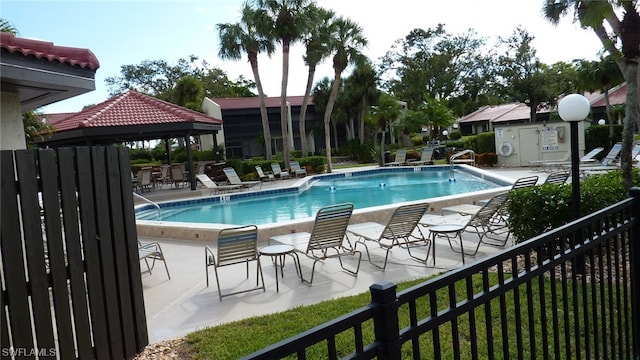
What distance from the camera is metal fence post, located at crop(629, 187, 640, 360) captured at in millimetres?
3330

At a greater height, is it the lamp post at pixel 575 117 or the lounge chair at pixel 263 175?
the lamp post at pixel 575 117

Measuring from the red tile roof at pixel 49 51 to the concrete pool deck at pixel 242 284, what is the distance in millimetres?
2861

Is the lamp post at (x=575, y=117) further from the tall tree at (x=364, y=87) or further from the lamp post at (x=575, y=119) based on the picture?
the tall tree at (x=364, y=87)

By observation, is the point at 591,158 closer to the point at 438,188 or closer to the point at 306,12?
the point at 438,188

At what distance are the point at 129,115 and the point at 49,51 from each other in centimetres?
1557

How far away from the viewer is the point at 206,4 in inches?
411

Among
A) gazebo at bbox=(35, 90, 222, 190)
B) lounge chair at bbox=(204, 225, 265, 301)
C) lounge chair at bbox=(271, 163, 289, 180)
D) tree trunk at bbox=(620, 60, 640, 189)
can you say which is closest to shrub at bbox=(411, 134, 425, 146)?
lounge chair at bbox=(271, 163, 289, 180)

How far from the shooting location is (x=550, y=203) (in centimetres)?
601

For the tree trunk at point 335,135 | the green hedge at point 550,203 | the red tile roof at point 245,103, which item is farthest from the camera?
the tree trunk at point 335,135

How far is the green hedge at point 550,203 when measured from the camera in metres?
5.97

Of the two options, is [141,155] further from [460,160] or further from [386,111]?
A: [460,160]

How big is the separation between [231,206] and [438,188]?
7.85m

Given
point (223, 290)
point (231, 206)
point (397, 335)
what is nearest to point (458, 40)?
point (231, 206)

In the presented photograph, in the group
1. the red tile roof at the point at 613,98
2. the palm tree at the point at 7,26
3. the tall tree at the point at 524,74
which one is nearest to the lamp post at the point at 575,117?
the palm tree at the point at 7,26
